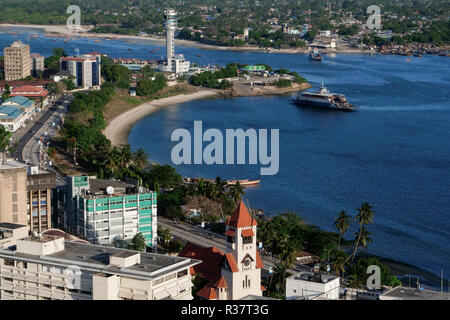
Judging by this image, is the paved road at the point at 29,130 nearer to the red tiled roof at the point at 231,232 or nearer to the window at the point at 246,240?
the red tiled roof at the point at 231,232

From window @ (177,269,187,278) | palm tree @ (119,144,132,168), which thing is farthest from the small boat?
window @ (177,269,187,278)

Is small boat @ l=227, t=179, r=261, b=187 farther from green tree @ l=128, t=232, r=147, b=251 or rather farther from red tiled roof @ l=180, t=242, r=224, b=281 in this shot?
red tiled roof @ l=180, t=242, r=224, b=281

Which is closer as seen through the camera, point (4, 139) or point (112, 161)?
point (112, 161)

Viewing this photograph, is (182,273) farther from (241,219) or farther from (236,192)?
(236,192)

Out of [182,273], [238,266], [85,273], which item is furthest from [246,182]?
[85,273]

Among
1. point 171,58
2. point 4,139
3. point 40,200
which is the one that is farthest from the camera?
point 171,58

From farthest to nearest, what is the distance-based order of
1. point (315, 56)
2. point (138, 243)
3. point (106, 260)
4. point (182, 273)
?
1. point (315, 56)
2. point (138, 243)
3. point (106, 260)
4. point (182, 273)

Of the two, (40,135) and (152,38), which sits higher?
(152,38)
